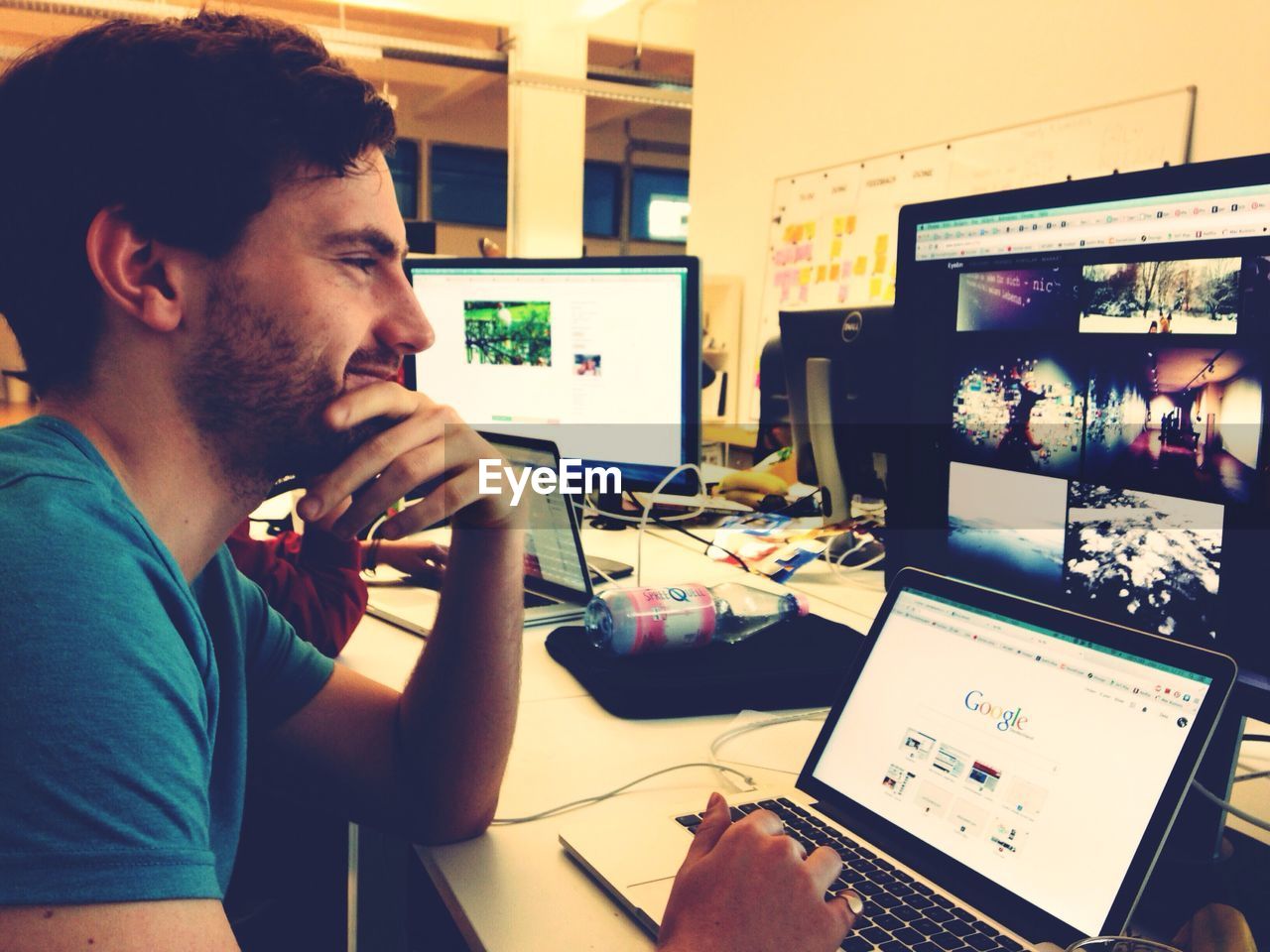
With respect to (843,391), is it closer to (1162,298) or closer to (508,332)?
(508,332)

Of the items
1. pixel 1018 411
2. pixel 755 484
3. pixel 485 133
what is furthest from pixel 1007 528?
pixel 485 133

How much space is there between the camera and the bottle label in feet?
3.53

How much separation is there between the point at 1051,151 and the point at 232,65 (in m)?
2.69

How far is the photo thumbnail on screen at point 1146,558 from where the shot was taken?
741 mm

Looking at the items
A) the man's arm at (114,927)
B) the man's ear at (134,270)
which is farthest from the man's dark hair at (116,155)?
the man's arm at (114,927)

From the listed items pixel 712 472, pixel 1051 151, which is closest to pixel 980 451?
pixel 712 472

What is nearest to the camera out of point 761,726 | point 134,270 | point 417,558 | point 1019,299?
point 134,270

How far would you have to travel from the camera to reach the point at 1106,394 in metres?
0.79

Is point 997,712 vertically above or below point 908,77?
below

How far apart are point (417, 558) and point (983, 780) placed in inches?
39.2

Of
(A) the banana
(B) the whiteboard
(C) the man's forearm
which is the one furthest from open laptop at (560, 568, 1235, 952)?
(B) the whiteboard

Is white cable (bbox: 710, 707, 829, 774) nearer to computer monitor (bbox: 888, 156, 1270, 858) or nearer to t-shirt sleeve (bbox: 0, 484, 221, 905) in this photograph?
computer monitor (bbox: 888, 156, 1270, 858)

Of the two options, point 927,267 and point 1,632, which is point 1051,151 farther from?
point 1,632

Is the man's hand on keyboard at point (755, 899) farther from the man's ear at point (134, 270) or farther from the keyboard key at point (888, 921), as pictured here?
the man's ear at point (134, 270)
